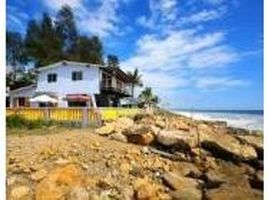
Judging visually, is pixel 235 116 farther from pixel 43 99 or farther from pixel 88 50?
pixel 43 99

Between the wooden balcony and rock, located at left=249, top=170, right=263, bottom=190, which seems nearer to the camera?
rock, located at left=249, top=170, right=263, bottom=190

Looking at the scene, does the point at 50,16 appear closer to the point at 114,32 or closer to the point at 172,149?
the point at 114,32

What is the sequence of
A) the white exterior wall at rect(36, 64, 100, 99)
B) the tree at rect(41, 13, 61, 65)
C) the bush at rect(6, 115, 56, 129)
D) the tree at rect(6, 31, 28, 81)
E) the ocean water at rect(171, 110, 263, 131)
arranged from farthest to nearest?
1. the white exterior wall at rect(36, 64, 100, 99)
2. the tree at rect(41, 13, 61, 65)
3. the bush at rect(6, 115, 56, 129)
4. the tree at rect(6, 31, 28, 81)
5. the ocean water at rect(171, 110, 263, 131)

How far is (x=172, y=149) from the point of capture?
3.06 meters

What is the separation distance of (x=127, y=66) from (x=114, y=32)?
8.2 inches

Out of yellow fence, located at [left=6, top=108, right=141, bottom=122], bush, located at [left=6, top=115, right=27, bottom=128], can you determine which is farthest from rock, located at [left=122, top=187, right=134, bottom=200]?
bush, located at [left=6, top=115, right=27, bottom=128]

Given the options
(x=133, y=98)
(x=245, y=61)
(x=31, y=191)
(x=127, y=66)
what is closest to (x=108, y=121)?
(x=133, y=98)

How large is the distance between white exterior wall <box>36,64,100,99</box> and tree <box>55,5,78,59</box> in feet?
0.38

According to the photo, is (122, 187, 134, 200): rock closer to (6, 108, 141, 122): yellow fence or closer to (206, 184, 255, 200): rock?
(206, 184, 255, 200): rock

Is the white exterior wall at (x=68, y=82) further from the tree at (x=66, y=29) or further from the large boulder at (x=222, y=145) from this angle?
the large boulder at (x=222, y=145)

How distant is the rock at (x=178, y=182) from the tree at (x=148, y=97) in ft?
1.43

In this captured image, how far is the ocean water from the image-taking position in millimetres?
2688

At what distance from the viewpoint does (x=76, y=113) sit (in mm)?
3141

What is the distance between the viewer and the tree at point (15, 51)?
9.16 ft
